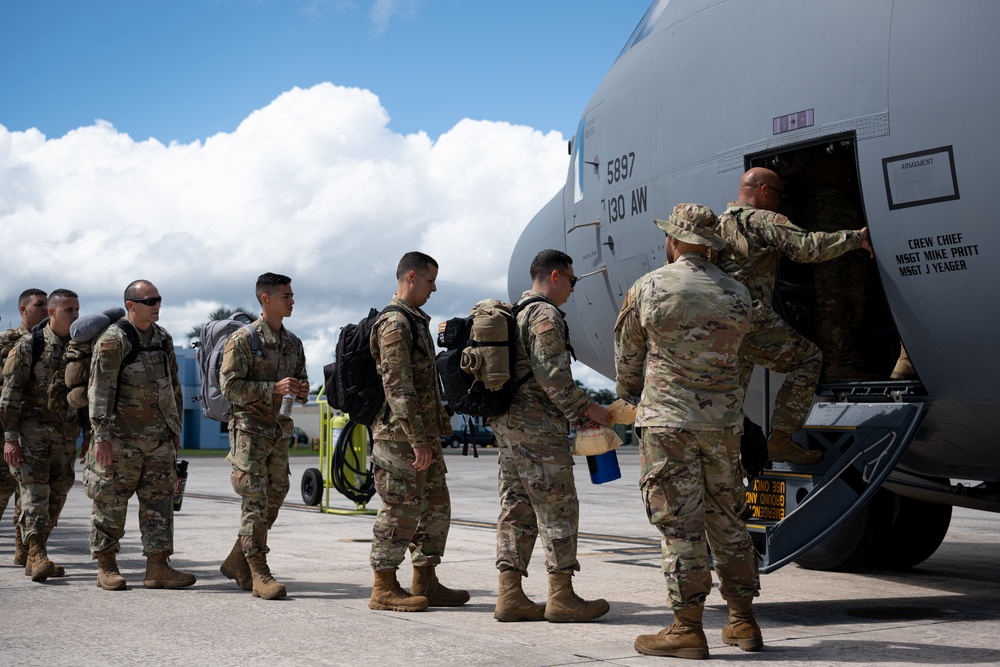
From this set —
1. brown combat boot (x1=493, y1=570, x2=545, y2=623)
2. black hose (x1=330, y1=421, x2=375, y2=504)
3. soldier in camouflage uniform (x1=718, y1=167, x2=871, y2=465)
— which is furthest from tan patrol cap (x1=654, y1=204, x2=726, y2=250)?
black hose (x1=330, y1=421, x2=375, y2=504)

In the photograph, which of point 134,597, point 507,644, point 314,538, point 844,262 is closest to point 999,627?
point 844,262

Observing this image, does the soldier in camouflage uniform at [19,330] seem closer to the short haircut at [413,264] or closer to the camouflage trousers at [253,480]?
the camouflage trousers at [253,480]

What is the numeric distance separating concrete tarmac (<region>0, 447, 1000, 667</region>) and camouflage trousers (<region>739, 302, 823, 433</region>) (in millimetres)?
1174

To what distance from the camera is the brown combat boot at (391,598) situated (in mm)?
6492

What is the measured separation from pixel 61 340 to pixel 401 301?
336 centimetres

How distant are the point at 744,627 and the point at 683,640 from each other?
39cm

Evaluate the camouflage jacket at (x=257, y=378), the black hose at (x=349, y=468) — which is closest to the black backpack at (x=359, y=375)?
the camouflage jacket at (x=257, y=378)

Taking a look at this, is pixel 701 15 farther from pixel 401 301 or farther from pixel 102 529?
pixel 102 529

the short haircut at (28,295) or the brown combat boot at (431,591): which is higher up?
the short haircut at (28,295)

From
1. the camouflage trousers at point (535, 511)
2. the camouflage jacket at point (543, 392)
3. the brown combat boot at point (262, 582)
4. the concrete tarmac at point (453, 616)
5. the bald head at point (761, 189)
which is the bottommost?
the concrete tarmac at point (453, 616)

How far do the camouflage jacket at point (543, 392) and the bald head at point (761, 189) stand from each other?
123 cm

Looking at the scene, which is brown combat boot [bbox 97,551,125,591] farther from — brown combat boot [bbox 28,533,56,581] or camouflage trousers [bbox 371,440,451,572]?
camouflage trousers [bbox 371,440,451,572]

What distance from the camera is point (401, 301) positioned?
21.8ft

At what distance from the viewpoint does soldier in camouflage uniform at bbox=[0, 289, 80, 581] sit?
27.0 feet
